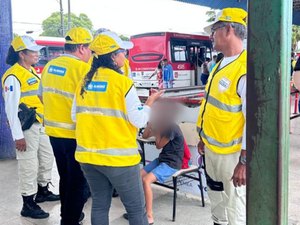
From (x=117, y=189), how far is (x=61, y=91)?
902mm

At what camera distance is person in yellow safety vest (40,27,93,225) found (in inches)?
101

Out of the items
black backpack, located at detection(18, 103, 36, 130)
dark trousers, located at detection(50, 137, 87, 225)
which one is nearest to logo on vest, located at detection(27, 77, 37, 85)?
black backpack, located at detection(18, 103, 36, 130)

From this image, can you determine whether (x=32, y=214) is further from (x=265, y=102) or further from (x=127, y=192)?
(x=265, y=102)

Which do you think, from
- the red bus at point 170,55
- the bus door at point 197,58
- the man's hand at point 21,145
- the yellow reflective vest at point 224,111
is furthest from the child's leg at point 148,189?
the bus door at point 197,58

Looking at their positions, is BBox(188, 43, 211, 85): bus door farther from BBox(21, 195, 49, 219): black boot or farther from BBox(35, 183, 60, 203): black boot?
BBox(21, 195, 49, 219): black boot

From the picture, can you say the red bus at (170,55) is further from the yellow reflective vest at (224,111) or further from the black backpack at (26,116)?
the yellow reflective vest at (224,111)

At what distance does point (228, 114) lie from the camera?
6.77 feet

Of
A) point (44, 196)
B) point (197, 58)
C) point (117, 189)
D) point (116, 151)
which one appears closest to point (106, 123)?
point (116, 151)

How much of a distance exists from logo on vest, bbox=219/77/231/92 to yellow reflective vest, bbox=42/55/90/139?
100cm

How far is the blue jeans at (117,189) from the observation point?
2.09 meters

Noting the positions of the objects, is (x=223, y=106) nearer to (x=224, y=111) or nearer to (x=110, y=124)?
(x=224, y=111)

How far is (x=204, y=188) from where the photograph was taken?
349 cm

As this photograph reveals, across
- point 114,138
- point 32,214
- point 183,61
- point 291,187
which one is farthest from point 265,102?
point 183,61

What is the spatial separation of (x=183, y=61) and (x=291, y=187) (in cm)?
1089
